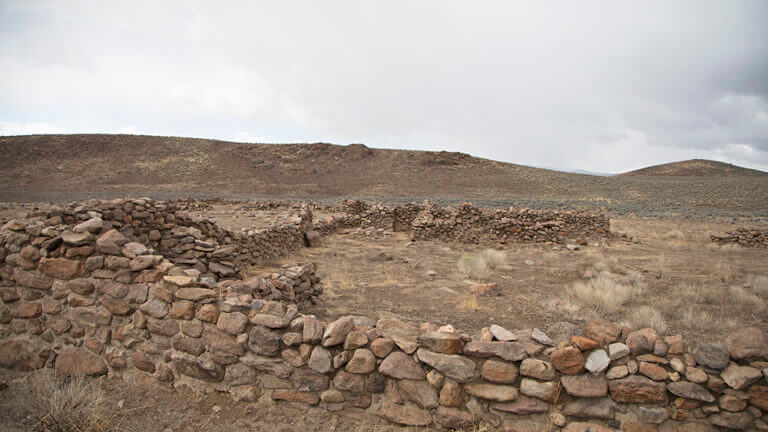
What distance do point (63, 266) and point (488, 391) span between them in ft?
15.0

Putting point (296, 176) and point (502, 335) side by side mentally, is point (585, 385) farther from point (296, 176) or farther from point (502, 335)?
point (296, 176)

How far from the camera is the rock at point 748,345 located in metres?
2.85

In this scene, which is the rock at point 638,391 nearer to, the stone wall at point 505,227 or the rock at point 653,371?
the rock at point 653,371

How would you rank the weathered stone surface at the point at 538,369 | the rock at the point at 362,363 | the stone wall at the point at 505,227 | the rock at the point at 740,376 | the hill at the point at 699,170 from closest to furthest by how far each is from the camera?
the rock at the point at 740,376
the weathered stone surface at the point at 538,369
the rock at the point at 362,363
the stone wall at the point at 505,227
the hill at the point at 699,170

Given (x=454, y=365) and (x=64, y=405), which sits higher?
(x=454, y=365)

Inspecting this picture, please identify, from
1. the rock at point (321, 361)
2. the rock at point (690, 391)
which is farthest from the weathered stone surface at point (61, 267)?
the rock at point (690, 391)

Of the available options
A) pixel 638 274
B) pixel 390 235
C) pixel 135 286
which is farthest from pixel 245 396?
pixel 390 235

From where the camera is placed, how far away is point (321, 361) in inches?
129

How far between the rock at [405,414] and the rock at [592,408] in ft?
3.65

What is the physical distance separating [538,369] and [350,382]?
155cm

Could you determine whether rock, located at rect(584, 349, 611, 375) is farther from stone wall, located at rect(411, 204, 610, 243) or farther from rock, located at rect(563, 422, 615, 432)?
stone wall, located at rect(411, 204, 610, 243)

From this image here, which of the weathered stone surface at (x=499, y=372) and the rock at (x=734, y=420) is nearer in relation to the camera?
the rock at (x=734, y=420)

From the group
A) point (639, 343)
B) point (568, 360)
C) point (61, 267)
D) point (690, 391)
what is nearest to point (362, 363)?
point (568, 360)

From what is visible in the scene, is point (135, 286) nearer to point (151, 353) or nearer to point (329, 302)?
point (151, 353)
